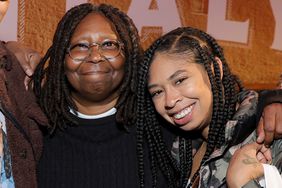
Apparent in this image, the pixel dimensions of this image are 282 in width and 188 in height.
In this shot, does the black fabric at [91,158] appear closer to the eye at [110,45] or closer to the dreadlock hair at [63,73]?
the dreadlock hair at [63,73]

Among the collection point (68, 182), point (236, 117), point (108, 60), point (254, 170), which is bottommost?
point (68, 182)


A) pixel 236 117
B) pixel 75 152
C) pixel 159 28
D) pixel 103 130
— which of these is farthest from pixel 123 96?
pixel 159 28

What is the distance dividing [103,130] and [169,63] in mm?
507

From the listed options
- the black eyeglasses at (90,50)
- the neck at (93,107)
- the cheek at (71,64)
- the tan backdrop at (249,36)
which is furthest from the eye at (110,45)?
the tan backdrop at (249,36)

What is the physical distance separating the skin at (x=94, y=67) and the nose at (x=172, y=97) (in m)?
0.35

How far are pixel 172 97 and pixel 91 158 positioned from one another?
20.0 inches

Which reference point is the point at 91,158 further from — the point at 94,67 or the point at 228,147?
the point at 228,147

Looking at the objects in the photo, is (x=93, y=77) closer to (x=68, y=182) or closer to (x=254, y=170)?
(x=68, y=182)

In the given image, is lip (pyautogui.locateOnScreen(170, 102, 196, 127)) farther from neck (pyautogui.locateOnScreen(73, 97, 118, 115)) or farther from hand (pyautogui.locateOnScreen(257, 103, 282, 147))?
neck (pyautogui.locateOnScreen(73, 97, 118, 115))

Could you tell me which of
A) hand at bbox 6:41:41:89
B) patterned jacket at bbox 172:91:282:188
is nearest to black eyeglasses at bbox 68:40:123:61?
hand at bbox 6:41:41:89

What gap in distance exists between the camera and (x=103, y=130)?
215 centimetres

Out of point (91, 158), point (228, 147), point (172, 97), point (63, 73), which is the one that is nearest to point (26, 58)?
point (63, 73)

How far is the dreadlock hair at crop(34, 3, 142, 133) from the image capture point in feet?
6.93

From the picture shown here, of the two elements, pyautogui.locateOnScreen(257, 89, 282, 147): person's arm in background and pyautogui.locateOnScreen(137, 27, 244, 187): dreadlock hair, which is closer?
pyautogui.locateOnScreen(257, 89, 282, 147): person's arm in background
